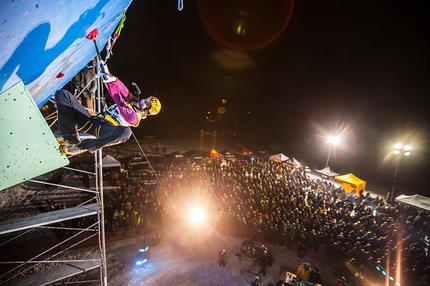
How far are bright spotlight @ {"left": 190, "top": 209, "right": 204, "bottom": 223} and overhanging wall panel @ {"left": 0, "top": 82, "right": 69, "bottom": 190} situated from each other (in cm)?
1157

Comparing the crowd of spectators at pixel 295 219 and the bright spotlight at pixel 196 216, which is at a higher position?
the crowd of spectators at pixel 295 219

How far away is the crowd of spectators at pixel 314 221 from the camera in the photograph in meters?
10.1

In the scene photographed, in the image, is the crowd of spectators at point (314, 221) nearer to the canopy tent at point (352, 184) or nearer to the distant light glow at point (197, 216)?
the canopy tent at point (352, 184)

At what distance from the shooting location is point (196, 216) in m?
13.4

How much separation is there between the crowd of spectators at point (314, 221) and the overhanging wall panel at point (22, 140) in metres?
11.3

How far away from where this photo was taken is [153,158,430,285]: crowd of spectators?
10.1 metres

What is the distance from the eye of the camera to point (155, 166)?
22.5 metres

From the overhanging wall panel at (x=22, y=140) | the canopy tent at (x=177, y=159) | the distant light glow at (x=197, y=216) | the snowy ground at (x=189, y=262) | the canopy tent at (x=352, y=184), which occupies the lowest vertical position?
the snowy ground at (x=189, y=262)

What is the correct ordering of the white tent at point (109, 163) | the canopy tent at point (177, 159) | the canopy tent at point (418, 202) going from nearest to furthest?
the canopy tent at point (418, 202), the white tent at point (109, 163), the canopy tent at point (177, 159)

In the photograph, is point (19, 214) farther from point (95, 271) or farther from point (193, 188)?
point (193, 188)

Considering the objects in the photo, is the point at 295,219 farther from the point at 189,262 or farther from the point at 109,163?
the point at 109,163

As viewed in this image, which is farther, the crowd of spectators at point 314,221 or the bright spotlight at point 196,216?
the bright spotlight at point 196,216

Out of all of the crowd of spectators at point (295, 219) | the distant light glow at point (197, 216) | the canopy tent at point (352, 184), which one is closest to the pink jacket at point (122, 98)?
the crowd of spectators at point (295, 219)

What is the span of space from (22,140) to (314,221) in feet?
44.9
